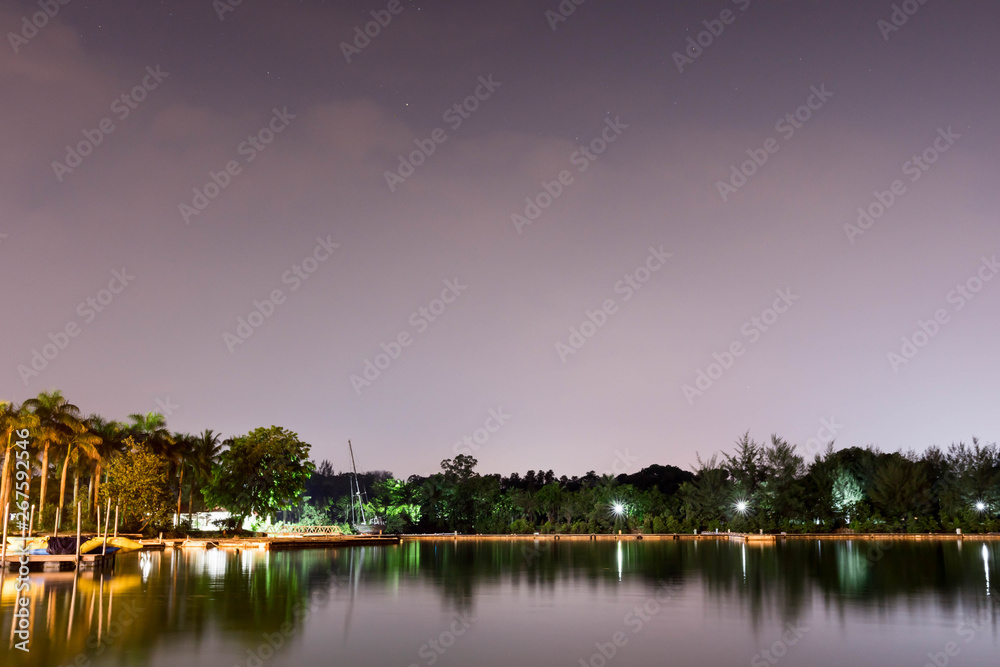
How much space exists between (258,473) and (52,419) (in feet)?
50.8

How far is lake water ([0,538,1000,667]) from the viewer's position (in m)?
14.0

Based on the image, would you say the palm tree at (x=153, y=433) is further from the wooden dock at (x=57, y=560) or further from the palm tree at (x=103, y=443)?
the wooden dock at (x=57, y=560)

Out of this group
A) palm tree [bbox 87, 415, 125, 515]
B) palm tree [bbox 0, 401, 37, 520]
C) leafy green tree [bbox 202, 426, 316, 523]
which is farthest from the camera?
leafy green tree [bbox 202, 426, 316, 523]

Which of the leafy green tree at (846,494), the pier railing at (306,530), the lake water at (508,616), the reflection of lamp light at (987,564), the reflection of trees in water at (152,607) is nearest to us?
the lake water at (508,616)

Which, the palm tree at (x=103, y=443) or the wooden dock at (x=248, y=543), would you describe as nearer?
the wooden dock at (x=248, y=543)

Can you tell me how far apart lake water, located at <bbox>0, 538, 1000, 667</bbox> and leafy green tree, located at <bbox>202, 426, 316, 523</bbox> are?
2344 centimetres

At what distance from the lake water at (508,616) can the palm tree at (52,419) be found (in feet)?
47.5

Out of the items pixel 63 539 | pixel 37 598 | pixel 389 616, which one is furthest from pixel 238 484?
pixel 389 616

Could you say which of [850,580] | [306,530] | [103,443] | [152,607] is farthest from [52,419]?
[850,580]

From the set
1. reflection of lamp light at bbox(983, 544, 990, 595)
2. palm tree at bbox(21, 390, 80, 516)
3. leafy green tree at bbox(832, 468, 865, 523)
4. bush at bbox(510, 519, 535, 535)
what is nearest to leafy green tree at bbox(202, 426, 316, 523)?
palm tree at bbox(21, 390, 80, 516)

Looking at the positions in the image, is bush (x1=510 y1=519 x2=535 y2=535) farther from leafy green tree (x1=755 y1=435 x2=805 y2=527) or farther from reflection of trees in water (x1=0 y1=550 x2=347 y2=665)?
reflection of trees in water (x1=0 y1=550 x2=347 y2=665)

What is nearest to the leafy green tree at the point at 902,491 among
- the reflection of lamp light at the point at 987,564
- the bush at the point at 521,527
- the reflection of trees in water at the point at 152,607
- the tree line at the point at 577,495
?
the tree line at the point at 577,495

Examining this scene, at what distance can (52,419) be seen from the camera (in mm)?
42781

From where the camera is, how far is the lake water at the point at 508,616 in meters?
14.0
